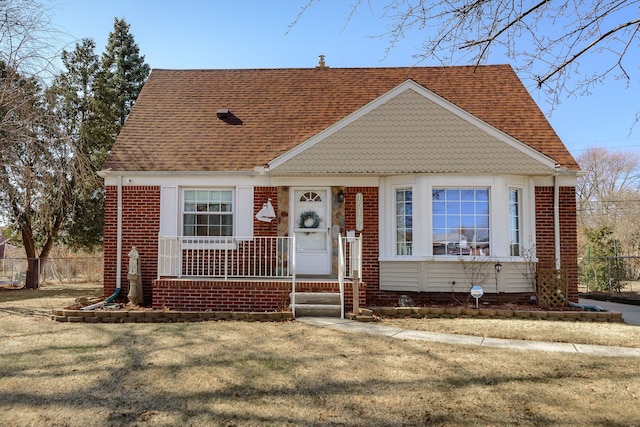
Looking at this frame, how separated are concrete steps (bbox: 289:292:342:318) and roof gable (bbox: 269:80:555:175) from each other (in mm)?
2739

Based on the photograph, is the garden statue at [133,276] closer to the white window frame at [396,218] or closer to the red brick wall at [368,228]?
the red brick wall at [368,228]

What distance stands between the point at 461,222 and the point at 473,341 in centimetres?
375

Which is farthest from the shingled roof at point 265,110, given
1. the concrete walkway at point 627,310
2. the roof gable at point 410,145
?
the concrete walkway at point 627,310

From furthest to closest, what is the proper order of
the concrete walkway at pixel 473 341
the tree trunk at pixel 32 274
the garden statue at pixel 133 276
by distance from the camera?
the tree trunk at pixel 32 274 → the garden statue at pixel 133 276 → the concrete walkway at pixel 473 341

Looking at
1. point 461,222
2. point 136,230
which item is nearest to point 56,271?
point 136,230

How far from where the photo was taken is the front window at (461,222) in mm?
9984

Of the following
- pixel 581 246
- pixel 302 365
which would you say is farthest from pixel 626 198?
pixel 302 365

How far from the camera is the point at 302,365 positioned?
5.56 meters

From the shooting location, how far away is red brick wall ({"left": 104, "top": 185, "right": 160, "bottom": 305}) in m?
10.6

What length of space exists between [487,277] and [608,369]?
14.8 feet

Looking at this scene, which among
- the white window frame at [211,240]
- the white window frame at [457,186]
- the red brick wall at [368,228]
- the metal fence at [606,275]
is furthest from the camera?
the metal fence at [606,275]

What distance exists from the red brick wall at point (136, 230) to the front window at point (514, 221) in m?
7.95

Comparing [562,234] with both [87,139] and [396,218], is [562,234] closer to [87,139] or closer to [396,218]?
[396,218]

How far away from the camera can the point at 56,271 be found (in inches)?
774
